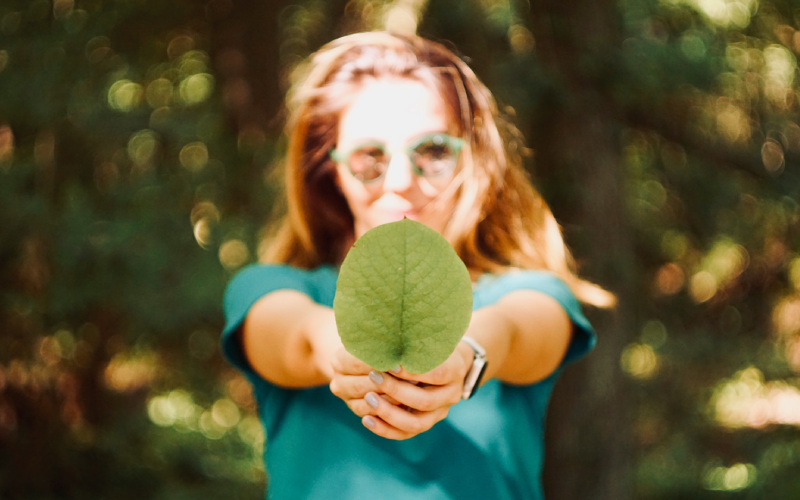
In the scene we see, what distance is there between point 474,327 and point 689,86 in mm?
2485

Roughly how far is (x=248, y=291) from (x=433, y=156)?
45 cm

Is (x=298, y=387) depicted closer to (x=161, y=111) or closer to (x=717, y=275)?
(x=161, y=111)

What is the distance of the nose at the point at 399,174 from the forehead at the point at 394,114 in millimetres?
38

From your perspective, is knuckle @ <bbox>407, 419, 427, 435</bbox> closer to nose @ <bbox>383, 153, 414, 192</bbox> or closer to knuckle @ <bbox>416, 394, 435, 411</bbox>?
knuckle @ <bbox>416, 394, 435, 411</bbox>

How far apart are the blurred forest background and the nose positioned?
151 centimetres

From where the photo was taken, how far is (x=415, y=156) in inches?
48.5

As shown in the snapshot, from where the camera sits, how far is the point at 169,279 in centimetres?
310

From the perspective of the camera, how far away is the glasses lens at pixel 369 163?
1.24 meters

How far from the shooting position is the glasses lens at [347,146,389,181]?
4.08 feet

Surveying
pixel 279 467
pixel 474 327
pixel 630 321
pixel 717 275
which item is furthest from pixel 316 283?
pixel 717 275

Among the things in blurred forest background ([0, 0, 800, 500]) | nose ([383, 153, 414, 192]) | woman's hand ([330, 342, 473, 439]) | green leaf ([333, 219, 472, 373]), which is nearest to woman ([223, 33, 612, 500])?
nose ([383, 153, 414, 192])

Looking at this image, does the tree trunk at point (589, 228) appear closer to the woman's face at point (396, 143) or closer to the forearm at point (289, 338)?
the woman's face at point (396, 143)

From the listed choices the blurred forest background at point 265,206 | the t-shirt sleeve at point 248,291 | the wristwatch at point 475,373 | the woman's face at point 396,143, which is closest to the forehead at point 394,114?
the woman's face at point 396,143

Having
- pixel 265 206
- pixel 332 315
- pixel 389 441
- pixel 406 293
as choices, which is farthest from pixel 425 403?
pixel 265 206
